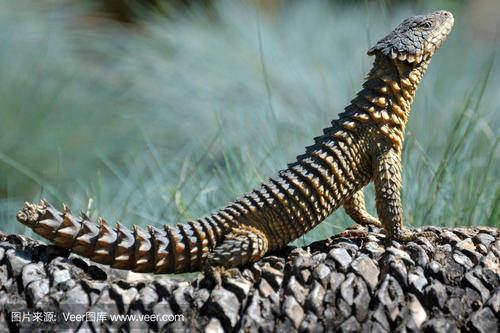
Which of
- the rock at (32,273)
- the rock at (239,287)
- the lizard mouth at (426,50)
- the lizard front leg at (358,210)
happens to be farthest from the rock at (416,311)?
the rock at (32,273)

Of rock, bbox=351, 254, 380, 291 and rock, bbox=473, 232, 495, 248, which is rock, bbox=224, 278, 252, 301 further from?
rock, bbox=473, 232, 495, 248

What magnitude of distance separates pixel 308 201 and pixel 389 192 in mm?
265

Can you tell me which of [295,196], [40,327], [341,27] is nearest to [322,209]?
[295,196]

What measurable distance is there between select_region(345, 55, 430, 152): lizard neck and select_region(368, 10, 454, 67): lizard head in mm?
28

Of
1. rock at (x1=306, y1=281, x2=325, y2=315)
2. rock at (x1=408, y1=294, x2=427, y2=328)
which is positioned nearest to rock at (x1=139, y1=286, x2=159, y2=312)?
rock at (x1=306, y1=281, x2=325, y2=315)

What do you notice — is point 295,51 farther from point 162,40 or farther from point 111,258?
point 111,258

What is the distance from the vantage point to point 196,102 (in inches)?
162

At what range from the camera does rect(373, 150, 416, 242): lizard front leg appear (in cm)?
168

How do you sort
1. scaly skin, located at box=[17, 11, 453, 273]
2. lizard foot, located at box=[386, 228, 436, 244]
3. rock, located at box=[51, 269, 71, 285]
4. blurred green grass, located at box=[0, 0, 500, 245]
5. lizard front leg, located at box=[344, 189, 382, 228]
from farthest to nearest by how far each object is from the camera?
blurred green grass, located at box=[0, 0, 500, 245], lizard front leg, located at box=[344, 189, 382, 228], lizard foot, located at box=[386, 228, 436, 244], scaly skin, located at box=[17, 11, 453, 273], rock, located at box=[51, 269, 71, 285]

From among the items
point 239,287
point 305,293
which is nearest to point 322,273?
Answer: point 305,293

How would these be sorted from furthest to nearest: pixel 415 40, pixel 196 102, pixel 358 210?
pixel 196 102
pixel 358 210
pixel 415 40

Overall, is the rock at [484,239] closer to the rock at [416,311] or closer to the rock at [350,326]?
the rock at [416,311]

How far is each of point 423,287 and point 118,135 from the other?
9.91ft

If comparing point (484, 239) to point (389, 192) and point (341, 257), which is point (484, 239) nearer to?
point (389, 192)
